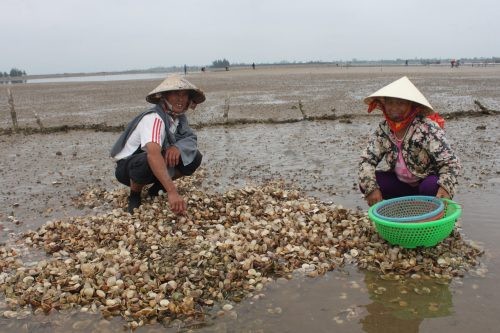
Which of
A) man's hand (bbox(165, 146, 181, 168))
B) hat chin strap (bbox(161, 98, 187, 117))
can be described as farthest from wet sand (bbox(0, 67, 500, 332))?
hat chin strap (bbox(161, 98, 187, 117))

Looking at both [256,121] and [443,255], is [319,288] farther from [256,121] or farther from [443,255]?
[256,121]

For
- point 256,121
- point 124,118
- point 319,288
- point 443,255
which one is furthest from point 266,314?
point 124,118

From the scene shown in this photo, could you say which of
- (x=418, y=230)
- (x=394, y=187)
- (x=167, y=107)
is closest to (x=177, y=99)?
(x=167, y=107)

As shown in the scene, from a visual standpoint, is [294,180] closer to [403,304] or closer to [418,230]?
[418,230]

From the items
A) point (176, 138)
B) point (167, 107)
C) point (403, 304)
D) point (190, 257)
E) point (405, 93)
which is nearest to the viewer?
point (403, 304)

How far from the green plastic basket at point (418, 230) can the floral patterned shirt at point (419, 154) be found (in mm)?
376

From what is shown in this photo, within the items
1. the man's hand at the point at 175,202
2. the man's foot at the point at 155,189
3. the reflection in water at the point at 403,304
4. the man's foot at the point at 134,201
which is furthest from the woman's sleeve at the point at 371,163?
the man's foot at the point at 134,201

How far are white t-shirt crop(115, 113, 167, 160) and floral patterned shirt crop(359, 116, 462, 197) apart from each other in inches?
95.8

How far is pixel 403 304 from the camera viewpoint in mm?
3818

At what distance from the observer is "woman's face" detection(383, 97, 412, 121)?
16.1 ft

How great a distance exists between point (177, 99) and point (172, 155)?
722mm

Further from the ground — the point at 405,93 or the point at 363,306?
the point at 405,93

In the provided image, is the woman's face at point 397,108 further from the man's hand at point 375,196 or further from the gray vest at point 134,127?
the gray vest at point 134,127

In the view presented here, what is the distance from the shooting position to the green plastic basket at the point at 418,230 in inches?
168
